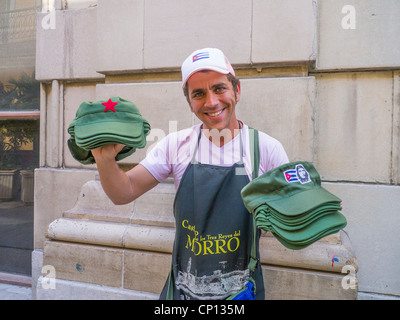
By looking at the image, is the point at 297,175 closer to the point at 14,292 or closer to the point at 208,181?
the point at 208,181

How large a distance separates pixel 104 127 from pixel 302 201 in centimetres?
108

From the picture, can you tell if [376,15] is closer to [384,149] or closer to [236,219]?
[384,149]

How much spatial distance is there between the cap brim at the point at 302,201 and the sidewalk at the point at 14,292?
3.44m

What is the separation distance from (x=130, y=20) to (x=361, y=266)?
10.6 feet

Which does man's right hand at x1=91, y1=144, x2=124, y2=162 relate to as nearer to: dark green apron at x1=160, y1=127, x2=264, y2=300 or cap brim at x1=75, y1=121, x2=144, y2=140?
cap brim at x1=75, y1=121, x2=144, y2=140

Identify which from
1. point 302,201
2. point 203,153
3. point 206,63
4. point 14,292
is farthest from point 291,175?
point 14,292

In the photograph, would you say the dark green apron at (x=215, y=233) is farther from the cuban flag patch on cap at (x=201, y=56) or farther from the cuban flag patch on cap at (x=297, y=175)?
the cuban flag patch on cap at (x=201, y=56)

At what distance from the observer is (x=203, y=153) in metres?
1.85

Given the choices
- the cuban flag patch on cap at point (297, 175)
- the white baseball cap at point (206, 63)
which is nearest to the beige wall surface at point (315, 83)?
the white baseball cap at point (206, 63)

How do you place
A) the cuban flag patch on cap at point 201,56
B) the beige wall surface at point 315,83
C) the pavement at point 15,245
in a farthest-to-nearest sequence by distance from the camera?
the pavement at point 15,245
the beige wall surface at point 315,83
the cuban flag patch on cap at point 201,56

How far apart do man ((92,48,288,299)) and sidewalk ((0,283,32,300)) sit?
2.72m

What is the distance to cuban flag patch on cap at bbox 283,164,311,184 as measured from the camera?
1.50 meters

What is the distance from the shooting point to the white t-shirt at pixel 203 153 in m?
1.79

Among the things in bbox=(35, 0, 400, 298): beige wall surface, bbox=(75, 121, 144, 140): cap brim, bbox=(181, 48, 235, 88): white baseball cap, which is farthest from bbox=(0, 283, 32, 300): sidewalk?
bbox=(181, 48, 235, 88): white baseball cap
